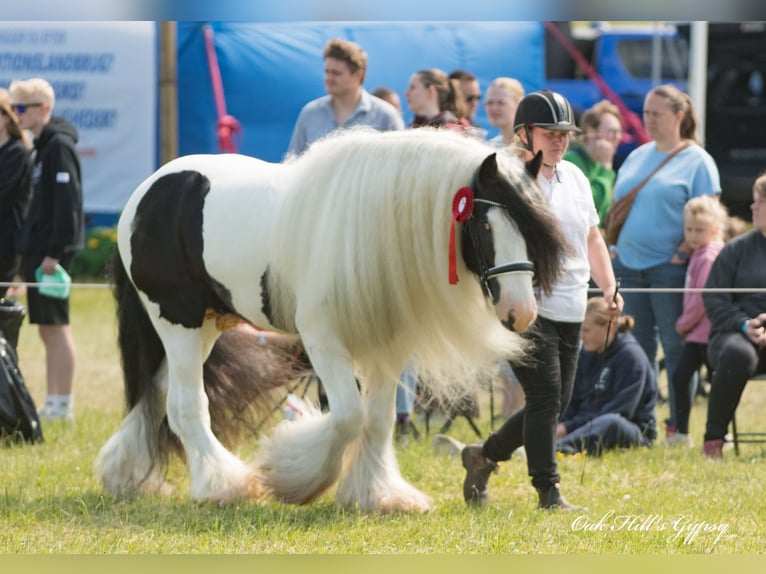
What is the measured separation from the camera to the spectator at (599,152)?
8641 mm

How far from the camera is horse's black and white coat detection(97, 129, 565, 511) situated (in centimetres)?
495

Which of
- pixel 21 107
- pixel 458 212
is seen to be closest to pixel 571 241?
pixel 458 212

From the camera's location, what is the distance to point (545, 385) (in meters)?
5.31

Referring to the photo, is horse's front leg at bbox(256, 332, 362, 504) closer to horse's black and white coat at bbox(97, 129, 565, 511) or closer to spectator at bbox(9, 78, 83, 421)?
horse's black and white coat at bbox(97, 129, 565, 511)

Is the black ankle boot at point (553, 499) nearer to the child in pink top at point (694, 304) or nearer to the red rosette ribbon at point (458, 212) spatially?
the red rosette ribbon at point (458, 212)

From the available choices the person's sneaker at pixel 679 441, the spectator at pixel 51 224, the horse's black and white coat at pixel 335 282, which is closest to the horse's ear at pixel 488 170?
the horse's black and white coat at pixel 335 282

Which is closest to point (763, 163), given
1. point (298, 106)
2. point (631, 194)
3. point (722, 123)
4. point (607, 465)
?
point (722, 123)

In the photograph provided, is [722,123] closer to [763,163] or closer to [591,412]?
[763,163]

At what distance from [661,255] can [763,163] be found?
37.3 ft

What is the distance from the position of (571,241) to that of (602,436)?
2252 millimetres

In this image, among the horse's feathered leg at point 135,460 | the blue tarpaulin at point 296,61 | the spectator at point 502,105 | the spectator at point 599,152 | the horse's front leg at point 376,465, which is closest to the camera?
the horse's front leg at point 376,465

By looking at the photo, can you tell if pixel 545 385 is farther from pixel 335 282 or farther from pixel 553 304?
pixel 335 282

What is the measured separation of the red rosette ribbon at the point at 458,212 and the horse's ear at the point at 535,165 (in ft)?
0.94

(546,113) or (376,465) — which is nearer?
(546,113)
